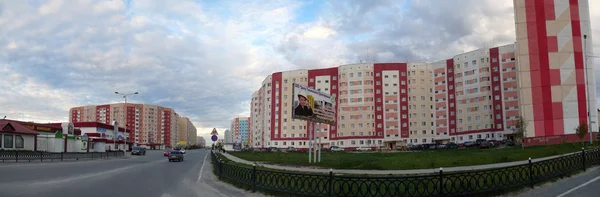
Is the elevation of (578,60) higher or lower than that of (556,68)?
higher

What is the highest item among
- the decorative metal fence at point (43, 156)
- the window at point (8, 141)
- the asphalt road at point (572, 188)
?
the window at point (8, 141)

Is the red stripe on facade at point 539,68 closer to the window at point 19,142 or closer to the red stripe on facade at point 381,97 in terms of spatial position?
the red stripe on facade at point 381,97

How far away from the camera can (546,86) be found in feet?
180

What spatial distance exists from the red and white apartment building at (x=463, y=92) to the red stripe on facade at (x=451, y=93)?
0.23m

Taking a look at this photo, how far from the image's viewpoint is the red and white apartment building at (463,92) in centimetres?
5450

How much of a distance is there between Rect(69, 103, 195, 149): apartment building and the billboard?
143074 millimetres

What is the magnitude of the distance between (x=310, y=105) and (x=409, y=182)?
→ 65.3ft

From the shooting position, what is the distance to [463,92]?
90.4 metres

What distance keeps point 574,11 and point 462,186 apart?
55237mm

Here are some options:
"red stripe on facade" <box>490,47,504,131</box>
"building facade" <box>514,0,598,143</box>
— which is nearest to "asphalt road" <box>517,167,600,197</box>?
"building facade" <box>514,0,598,143</box>

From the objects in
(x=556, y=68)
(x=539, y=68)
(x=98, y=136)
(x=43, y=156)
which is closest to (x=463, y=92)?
(x=539, y=68)

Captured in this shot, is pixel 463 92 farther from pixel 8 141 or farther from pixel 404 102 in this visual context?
pixel 8 141

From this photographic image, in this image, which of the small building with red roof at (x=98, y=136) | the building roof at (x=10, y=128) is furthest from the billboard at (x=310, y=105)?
the small building with red roof at (x=98, y=136)

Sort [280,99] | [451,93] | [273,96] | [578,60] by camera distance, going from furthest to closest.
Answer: [273,96], [280,99], [451,93], [578,60]
